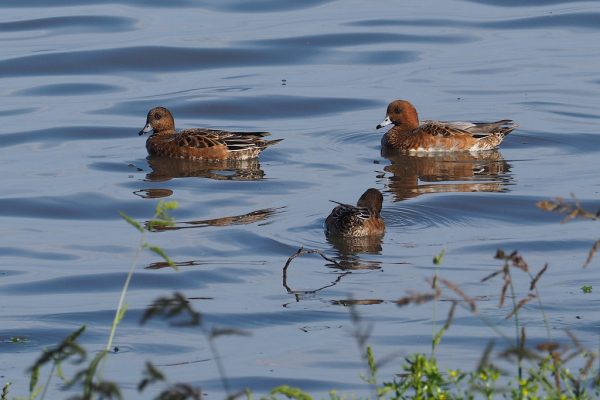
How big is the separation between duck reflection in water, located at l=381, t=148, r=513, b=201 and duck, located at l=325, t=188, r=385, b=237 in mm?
1525

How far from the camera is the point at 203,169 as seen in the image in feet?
42.3

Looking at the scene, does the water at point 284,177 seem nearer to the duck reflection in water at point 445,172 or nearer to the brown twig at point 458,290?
the duck reflection in water at point 445,172

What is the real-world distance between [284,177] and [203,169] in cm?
137

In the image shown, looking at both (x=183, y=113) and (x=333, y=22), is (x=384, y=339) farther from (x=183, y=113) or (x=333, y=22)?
(x=333, y=22)

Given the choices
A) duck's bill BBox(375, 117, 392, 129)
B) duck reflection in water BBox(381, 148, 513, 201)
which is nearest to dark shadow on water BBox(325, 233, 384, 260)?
duck reflection in water BBox(381, 148, 513, 201)

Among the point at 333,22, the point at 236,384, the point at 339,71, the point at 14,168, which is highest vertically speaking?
the point at 333,22

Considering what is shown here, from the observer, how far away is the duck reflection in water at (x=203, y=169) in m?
12.3

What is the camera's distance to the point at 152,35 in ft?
72.2

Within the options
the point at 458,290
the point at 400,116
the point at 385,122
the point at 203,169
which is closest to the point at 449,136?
the point at 400,116

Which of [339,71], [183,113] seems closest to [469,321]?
[183,113]

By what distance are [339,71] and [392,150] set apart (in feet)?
19.2

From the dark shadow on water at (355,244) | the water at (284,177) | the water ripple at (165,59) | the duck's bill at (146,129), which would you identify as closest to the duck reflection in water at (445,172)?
the water at (284,177)

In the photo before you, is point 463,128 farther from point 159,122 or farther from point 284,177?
point 159,122

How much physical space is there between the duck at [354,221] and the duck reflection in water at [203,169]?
9.52ft
